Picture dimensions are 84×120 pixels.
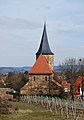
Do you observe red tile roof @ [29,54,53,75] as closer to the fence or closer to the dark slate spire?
the dark slate spire

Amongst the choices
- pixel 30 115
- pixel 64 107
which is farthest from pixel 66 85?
pixel 30 115

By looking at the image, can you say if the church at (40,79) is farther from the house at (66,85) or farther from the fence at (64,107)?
the fence at (64,107)

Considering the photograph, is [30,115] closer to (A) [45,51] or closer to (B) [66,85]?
(B) [66,85]

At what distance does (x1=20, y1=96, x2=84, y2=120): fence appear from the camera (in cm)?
3039

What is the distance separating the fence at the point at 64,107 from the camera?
30391 mm

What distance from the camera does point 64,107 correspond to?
3928cm

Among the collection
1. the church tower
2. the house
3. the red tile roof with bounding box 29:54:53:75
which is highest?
the church tower

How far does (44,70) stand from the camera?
81812mm

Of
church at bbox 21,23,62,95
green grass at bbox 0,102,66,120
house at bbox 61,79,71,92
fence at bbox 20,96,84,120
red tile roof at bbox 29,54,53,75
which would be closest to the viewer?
green grass at bbox 0,102,66,120

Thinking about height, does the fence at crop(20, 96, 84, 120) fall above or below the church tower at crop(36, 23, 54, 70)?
below

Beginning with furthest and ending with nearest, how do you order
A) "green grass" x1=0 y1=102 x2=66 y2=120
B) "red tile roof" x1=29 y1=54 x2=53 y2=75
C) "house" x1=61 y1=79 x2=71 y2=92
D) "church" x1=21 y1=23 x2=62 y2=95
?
"red tile roof" x1=29 y1=54 x2=53 y2=75, "church" x1=21 y1=23 x2=62 y2=95, "house" x1=61 y1=79 x2=71 y2=92, "green grass" x1=0 y1=102 x2=66 y2=120

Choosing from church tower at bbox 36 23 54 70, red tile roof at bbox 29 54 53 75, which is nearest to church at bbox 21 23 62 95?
red tile roof at bbox 29 54 53 75

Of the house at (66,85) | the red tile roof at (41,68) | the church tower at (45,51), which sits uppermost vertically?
the church tower at (45,51)

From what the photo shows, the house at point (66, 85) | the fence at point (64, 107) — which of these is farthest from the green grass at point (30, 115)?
the house at point (66, 85)
